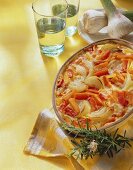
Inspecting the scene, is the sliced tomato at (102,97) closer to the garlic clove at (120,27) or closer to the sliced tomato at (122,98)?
the sliced tomato at (122,98)

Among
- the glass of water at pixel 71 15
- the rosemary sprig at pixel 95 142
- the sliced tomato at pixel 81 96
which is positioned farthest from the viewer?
the glass of water at pixel 71 15

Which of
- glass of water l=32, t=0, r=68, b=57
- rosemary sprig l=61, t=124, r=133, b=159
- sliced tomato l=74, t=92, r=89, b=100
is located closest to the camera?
rosemary sprig l=61, t=124, r=133, b=159

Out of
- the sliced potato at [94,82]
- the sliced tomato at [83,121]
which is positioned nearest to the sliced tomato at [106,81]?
the sliced potato at [94,82]

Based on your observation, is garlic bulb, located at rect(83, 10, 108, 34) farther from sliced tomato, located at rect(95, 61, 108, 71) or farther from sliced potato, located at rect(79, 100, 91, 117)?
sliced potato, located at rect(79, 100, 91, 117)

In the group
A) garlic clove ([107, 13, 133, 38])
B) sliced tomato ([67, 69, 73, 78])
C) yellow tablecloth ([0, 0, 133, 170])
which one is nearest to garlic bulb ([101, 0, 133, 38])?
garlic clove ([107, 13, 133, 38])

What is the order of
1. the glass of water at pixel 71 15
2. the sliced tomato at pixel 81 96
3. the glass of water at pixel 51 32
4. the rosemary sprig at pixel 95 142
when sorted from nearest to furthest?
the rosemary sprig at pixel 95 142 < the sliced tomato at pixel 81 96 < the glass of water at pixel 51 32 < the glass of water at pixel 71 15

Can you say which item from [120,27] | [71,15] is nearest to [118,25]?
[120,27]

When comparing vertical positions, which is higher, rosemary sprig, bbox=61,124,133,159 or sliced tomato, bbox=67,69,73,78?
sliced tomato, bbox=67,69,73,78
